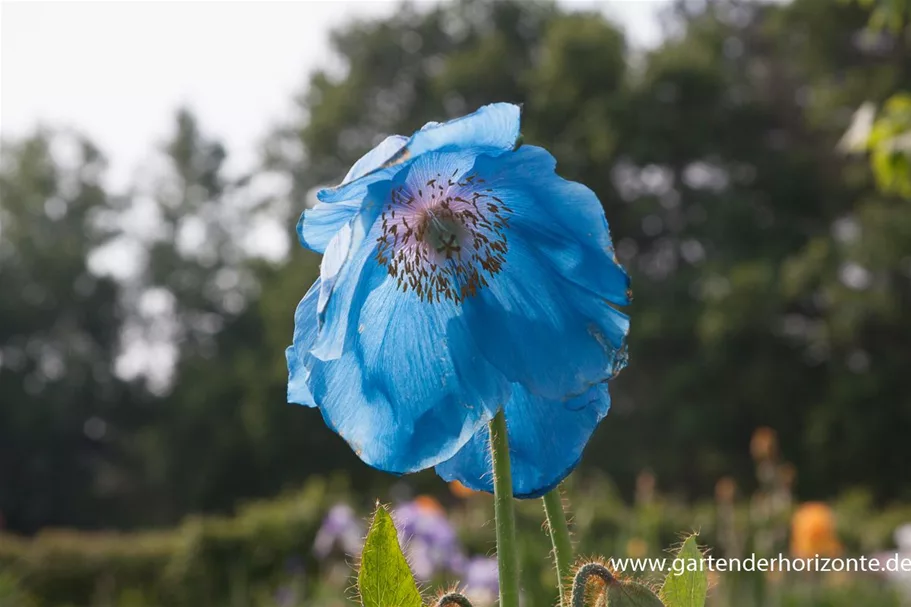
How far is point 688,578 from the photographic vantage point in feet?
1.64

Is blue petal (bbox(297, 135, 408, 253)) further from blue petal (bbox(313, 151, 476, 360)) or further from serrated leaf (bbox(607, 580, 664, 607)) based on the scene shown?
serrated leaf (bbox(607, 580, 664, 607))

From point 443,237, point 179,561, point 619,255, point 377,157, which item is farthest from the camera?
point 619,255

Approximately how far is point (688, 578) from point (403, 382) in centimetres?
21

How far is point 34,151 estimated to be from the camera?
21641 mm

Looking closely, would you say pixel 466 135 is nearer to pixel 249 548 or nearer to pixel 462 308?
pixel 462 308

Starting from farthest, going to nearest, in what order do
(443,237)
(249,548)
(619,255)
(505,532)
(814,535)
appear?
1. (619,255)
2. (249,548)
3. (814,535)
4. (443,237)
5. (505,532)

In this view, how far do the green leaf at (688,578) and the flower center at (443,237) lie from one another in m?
0.22

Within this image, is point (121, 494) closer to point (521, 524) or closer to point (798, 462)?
point (798, 462)

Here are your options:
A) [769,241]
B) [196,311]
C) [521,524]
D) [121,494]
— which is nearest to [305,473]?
[121,494]

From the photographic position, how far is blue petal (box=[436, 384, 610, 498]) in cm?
56

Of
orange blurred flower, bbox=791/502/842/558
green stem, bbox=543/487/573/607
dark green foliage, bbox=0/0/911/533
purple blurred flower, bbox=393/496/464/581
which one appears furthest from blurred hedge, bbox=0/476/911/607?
dark green foliage, bbox=0/0/911/533

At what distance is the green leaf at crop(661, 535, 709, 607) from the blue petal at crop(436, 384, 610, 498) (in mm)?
82

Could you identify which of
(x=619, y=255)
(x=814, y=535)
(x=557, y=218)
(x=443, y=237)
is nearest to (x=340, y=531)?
(x=814, y=535)

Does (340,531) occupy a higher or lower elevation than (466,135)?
higher
